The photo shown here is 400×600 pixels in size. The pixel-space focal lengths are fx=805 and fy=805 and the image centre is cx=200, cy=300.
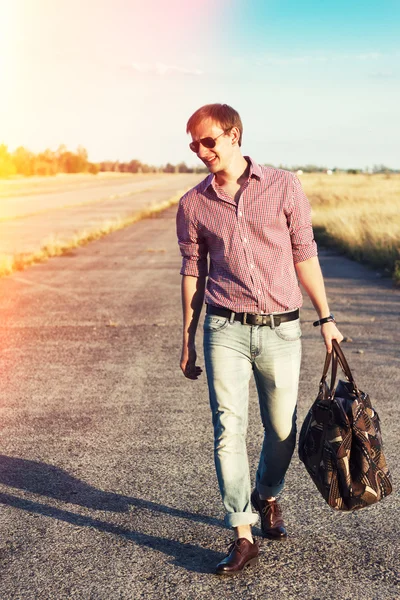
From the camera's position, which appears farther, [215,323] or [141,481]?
[141,481]

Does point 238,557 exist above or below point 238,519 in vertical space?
below

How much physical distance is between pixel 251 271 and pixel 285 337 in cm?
33

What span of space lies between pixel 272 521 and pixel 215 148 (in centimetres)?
174

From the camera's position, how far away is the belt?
346 centimetres

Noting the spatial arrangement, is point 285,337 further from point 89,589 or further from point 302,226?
point 89,589

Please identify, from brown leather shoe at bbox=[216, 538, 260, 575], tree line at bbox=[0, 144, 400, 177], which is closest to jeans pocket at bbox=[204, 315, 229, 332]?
brown leather shoe at bbox=[216, 538, 260, 575]

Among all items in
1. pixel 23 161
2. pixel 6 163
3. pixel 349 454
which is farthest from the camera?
pixel 23 161

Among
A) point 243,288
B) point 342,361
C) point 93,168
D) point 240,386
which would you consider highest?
point 243,288

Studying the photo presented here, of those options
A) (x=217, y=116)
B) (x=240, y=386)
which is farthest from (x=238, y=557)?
(x=217, y=116)

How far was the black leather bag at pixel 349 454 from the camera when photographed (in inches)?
130

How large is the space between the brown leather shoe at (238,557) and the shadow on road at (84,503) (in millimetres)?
115

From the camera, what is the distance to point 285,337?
11.5 ft

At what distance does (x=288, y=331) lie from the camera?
11.6 feet

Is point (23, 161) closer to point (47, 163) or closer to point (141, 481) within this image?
point (47, 163)
